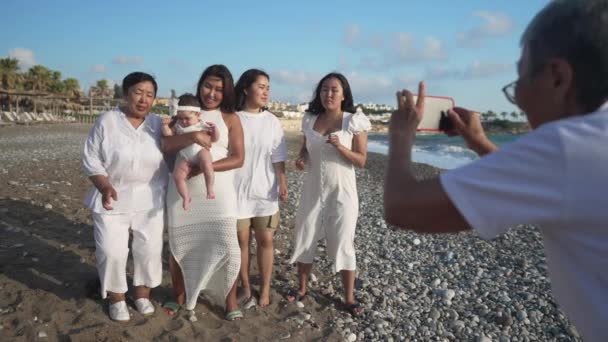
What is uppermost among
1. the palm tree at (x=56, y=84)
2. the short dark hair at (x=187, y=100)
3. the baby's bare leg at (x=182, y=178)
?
the palm tree at (x=56, y=84)

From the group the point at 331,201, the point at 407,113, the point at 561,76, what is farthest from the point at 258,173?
the point at 561,76

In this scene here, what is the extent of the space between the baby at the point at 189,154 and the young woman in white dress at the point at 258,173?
0.52 meters

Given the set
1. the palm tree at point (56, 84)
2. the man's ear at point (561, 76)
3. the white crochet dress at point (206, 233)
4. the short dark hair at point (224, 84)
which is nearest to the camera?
the man's ear at point (561, 76)

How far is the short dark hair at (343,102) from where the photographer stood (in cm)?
438

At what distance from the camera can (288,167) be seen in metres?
16.6

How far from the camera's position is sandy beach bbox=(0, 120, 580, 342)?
371cm

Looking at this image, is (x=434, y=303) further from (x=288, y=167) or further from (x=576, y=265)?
(x=288, y=167)

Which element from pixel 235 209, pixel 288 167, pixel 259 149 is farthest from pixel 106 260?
pixel 288 167

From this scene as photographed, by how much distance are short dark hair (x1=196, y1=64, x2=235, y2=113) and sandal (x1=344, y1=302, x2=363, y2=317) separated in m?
2.25

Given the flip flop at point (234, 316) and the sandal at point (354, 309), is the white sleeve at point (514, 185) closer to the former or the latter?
the flip flop at point (234, 316)

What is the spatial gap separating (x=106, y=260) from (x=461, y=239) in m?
5.44

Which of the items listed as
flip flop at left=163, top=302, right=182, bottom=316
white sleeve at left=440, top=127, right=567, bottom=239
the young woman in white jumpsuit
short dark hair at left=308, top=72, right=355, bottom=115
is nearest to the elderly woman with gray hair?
flip flop at left=163, top=302, right=182, bottom=316

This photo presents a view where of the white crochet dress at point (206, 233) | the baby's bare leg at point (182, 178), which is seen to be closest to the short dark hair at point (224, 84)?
the white crochet dress at point (206, 233)

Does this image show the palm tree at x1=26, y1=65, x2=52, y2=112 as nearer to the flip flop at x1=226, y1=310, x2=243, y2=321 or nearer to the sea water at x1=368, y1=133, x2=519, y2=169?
the sea water at x1=368, y1=133, x2=519, y2=169
